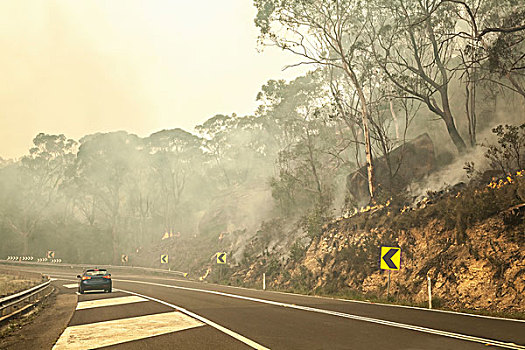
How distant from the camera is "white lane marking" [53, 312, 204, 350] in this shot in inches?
340

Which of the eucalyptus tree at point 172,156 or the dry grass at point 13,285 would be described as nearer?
the dry grass at point 13,285

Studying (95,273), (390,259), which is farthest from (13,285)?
(390,259)

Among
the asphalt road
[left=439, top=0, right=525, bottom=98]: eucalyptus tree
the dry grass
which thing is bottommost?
the asphalt road

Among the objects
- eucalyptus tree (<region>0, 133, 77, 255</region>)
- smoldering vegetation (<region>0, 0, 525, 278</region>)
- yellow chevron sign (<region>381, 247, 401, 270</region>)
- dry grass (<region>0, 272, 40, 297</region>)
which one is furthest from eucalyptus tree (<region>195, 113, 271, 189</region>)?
yellow chevron sign (<region>381, 247, 401, 270</region>)

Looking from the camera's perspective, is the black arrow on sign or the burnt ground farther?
the black arrow on sign

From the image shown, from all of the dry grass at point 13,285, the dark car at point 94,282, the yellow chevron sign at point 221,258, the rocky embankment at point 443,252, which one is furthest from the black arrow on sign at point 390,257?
the yellow chevron sign at point 221,258

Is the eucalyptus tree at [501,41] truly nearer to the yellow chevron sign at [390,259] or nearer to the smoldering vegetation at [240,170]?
the smoldering vegetation at [240,170]

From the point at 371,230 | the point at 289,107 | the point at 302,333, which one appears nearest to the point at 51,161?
the point at 289,107

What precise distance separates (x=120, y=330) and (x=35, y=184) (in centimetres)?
7425

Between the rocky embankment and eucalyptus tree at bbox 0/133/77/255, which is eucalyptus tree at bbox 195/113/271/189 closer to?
eucalyptus tree at bbox 0/133/77/255

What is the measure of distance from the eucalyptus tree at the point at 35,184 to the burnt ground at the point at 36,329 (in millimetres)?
62369

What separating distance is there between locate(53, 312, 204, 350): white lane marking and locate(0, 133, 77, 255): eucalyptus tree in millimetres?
66583

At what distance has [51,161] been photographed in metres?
74.9

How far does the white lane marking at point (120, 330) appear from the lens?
8.65 m
